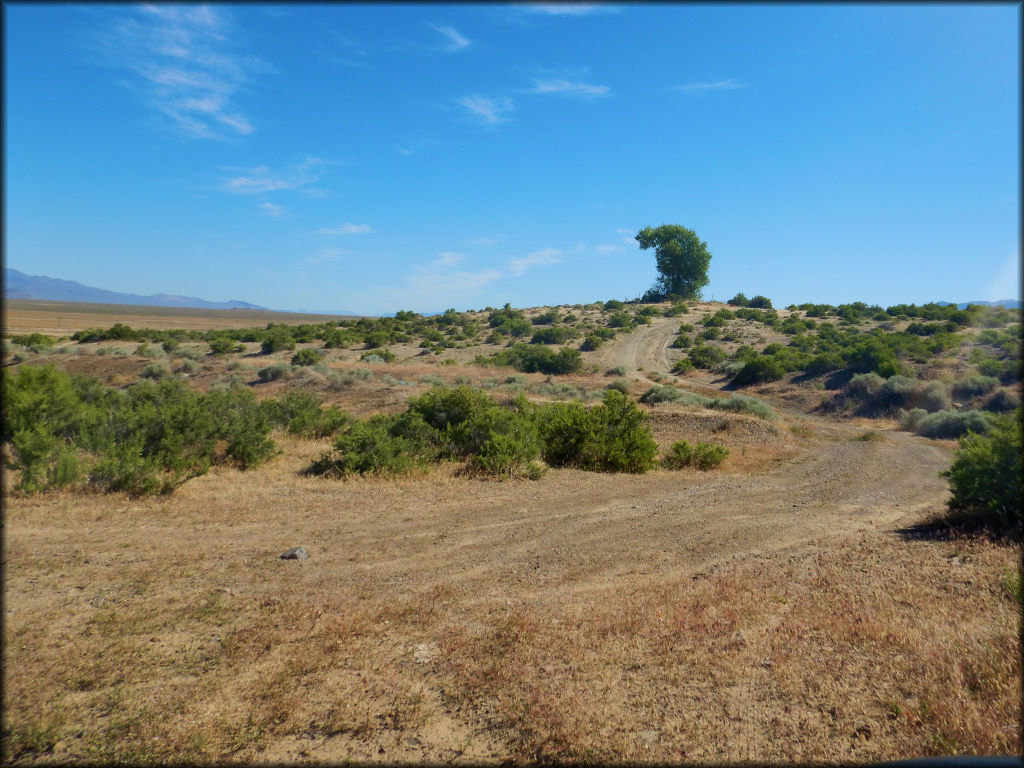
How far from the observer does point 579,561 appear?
7.39m

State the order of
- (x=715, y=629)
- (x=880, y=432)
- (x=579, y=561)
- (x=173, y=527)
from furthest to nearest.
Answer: (x=880, y=432) → (x=173, y=527) → (x=579, y=561) → (x=715, y=629)

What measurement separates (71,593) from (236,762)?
146 inches

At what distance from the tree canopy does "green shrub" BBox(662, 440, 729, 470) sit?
68.2m

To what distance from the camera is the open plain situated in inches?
144

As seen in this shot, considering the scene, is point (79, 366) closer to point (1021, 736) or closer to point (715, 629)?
point (715, 629)

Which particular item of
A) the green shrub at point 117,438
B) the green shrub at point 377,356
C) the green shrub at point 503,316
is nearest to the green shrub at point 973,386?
the green shrub at point 117,438

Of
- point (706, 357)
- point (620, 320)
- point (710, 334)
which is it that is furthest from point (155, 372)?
point (620, 320)

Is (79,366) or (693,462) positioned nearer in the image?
(693,462)

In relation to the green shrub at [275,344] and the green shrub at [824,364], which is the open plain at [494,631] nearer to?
the green shrub at [824,364]

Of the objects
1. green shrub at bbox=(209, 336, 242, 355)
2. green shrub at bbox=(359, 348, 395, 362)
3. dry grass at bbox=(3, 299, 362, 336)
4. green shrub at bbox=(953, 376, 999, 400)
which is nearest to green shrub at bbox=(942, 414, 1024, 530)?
green shrub at bbox=(953, 376, 999, 400)

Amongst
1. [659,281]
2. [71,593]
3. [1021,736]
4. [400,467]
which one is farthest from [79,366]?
[659,281]

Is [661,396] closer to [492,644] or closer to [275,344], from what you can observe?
[492,644]

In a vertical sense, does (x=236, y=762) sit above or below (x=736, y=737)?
below

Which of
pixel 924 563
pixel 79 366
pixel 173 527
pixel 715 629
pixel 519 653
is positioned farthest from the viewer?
pixel 79 366
